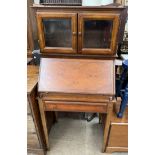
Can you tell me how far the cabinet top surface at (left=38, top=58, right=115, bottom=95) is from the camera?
1475 mm

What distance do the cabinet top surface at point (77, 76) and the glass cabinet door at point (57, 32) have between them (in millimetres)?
111

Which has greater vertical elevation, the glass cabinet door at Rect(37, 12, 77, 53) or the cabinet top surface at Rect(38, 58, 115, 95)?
the glass cabinet door at Rect(37, 12, 77, 53)

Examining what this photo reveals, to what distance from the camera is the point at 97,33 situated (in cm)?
148

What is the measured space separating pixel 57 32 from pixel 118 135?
1109mm

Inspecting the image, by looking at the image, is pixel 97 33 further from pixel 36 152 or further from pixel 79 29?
pixel 36 152

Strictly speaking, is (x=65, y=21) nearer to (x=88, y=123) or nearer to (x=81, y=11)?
(x=81, y=11)

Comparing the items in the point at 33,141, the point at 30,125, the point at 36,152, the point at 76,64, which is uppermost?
the point at 76,64

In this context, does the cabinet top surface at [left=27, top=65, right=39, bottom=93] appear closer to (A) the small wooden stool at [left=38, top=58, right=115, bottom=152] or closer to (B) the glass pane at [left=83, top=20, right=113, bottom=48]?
(A) the small wooden stool at [left=38, top=58, right=115, bottom=152]

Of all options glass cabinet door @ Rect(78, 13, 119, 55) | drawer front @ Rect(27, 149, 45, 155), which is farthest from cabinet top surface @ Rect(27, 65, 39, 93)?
drawer front @ Rect(27, 149, 45, 155)

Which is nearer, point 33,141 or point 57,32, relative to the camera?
point 57,32

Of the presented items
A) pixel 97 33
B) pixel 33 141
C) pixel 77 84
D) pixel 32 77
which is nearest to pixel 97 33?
pixel 97 33

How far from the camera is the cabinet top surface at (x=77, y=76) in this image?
1475 mm

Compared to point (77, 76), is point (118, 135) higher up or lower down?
lower down
